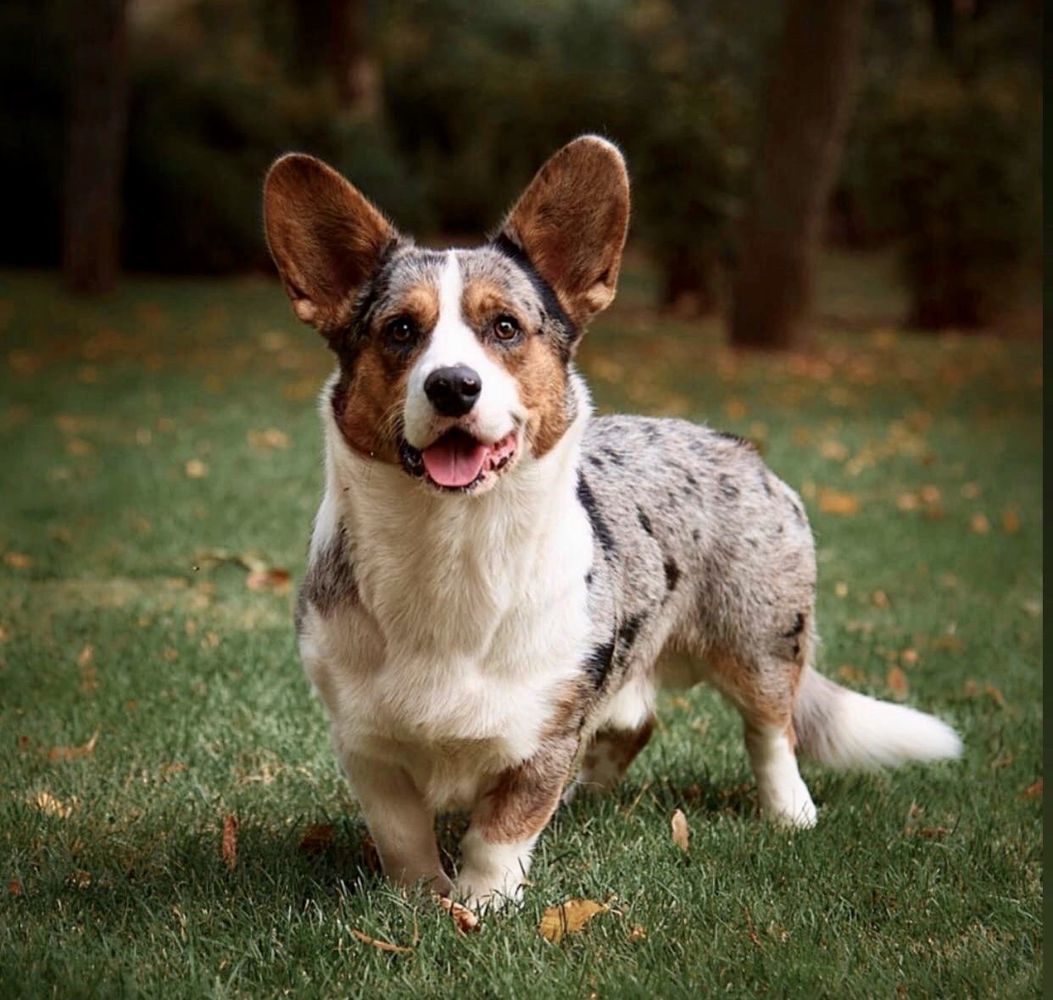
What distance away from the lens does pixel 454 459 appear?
3.30 meters

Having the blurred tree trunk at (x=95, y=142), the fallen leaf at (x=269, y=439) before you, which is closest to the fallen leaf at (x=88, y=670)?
the fallen leaf at (x=269, y=439)

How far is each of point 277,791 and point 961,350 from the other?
44.7ft

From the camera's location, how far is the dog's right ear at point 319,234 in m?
3.59

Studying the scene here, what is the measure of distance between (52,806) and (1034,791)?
2816 mm

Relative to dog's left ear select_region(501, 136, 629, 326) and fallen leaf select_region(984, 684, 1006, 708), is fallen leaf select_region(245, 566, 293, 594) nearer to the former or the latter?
fallen leaf select_region(984, 684, 1006, 708)

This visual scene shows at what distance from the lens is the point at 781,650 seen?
14.0ft

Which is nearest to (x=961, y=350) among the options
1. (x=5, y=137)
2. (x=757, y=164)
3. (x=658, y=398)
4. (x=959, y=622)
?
(x=757, y=164)

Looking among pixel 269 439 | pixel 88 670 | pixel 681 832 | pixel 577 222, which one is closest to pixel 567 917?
pixel 681 832

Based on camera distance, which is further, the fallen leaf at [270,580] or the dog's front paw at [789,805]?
the fallen leaf at [270,580]

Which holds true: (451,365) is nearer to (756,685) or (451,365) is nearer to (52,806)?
(756,685)

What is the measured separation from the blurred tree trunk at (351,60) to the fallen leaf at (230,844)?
775 inches

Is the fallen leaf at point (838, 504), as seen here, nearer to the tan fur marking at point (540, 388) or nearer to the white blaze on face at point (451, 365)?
the tan fur marking at point (540, 388)

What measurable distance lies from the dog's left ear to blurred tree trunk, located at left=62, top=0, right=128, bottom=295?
13713mm

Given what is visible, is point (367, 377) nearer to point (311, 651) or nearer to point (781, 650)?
point (311, 651)
